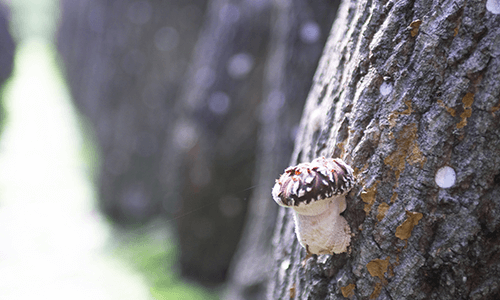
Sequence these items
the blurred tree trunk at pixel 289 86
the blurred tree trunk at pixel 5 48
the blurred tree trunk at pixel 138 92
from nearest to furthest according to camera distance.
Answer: the blurred tree trunk at pixel 289 86, the blurred tree trunk at pixel 138 92, the blurred tree trunk at pixel 5 48

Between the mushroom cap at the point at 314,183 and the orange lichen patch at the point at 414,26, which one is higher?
the orange lichen patch at the point at 414,26

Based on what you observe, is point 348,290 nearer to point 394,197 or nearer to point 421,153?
point 394,197

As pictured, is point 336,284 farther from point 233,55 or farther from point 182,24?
point 182,24

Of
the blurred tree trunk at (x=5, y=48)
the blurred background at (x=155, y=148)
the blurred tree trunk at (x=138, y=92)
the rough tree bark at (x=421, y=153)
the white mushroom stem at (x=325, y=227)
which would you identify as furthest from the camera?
the blurred tree trunk at (x=5, y=48)

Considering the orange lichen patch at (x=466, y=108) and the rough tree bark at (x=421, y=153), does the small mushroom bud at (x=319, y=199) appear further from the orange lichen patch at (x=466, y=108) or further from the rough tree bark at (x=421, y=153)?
the orange lichen patch at (x=466, y=108)

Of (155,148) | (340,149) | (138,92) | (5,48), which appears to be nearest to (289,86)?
(340,149)

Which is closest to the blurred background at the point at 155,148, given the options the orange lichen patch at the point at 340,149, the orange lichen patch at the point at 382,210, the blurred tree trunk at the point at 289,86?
the blurred tree trunk at the point at 289,86

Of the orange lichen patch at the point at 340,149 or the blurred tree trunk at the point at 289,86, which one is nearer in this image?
the orange lichen patch at the point at 340,149

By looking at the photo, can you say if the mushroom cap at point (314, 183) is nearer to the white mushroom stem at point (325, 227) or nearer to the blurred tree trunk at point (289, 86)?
the white mushroom stem at point (325, 227)
